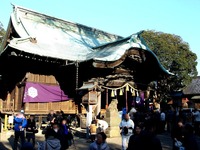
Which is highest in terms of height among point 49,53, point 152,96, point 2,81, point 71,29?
point 71,29

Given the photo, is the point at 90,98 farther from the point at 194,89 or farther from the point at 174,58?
the point at 194,89

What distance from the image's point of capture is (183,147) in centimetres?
562

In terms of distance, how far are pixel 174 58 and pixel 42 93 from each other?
21851 mm

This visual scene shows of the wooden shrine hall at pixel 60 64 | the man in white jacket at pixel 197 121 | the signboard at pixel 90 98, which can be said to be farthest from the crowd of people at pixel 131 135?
the man in white jacket at pixel 197 121

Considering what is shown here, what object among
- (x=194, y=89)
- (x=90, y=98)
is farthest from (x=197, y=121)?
(x=194, y=89)

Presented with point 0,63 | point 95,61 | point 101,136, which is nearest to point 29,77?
point 0,63

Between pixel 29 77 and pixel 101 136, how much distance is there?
37.8 feet

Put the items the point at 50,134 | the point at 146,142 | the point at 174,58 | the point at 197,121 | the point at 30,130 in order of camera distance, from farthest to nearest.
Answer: the point at 174,58 < the point at 197,121 < the point at 30,130 < the point at 50,134 < the point at 146,142

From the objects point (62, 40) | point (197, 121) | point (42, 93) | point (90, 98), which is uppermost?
point (62, 40)

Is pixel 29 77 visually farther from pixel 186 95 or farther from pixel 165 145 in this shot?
pixel 186 95

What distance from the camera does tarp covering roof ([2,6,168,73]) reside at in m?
16.1

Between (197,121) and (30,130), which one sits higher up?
(30,130)

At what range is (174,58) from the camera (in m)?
32.5

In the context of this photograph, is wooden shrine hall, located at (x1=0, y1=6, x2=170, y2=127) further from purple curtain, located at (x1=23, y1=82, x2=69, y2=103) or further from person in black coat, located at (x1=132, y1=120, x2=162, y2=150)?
person in black coat, located at (x1=132, y1=120, x2=162, y2=150)
